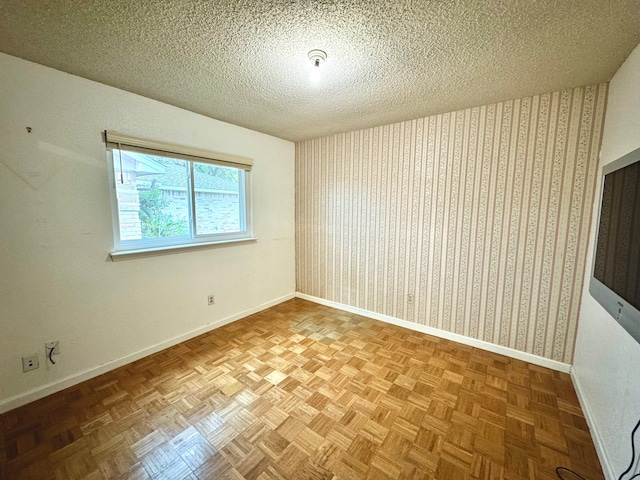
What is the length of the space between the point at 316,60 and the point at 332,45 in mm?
136

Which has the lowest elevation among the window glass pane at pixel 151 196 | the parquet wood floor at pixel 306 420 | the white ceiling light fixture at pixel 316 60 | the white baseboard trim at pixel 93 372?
the parquet wood floor at pixel 306 420

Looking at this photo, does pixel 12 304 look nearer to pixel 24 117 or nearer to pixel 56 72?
pixel 24 117

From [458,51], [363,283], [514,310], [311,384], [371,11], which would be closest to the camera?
[371,11]

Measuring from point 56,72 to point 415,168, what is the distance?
9.78 ft

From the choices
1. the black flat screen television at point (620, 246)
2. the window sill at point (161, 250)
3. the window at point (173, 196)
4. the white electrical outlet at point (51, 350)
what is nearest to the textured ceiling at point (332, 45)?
the window at point (173, 196)

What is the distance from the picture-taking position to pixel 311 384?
1.97 m

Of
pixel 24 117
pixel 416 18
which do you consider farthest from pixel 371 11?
pixel 24 117

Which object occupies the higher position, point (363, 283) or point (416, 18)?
point (416, 18)

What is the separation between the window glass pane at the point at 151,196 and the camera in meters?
2.15

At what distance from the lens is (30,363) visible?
5.76ft

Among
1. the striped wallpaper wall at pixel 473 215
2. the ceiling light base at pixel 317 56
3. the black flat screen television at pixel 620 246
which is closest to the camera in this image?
the black flat screen television at pixel 620 246

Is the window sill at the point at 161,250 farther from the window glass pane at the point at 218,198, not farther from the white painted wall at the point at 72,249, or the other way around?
the window glass pane at the point at 218,198

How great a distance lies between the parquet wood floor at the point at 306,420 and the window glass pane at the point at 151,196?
1149 mm

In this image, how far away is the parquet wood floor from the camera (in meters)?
1.33
